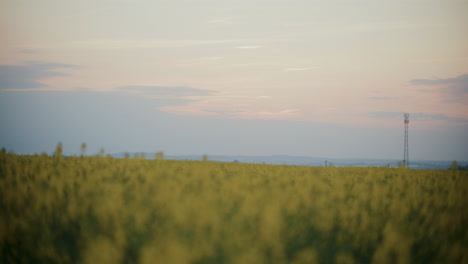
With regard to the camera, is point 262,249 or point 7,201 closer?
point 262,249

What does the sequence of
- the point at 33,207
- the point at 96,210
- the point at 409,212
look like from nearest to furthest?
the point at 96,210
the point at 33,207
the point at 409,212

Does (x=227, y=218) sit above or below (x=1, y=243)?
above

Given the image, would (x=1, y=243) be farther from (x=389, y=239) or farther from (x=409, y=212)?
(x=409, y=212)

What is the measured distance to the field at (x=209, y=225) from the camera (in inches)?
181

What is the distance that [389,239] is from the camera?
530cm

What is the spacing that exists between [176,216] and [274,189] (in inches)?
120

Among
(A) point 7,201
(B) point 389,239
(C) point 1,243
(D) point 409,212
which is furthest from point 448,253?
(A) point 7,201

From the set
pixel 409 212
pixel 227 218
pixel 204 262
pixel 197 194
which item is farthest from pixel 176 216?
pixel 409 212

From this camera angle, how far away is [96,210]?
5699 mm

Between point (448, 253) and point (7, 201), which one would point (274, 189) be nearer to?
point (448, 253)

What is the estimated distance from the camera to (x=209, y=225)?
5051mm

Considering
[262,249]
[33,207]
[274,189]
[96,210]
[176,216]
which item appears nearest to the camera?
[262,249]

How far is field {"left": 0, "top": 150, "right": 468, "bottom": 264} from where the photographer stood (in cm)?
459

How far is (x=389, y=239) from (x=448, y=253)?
0.78 m
